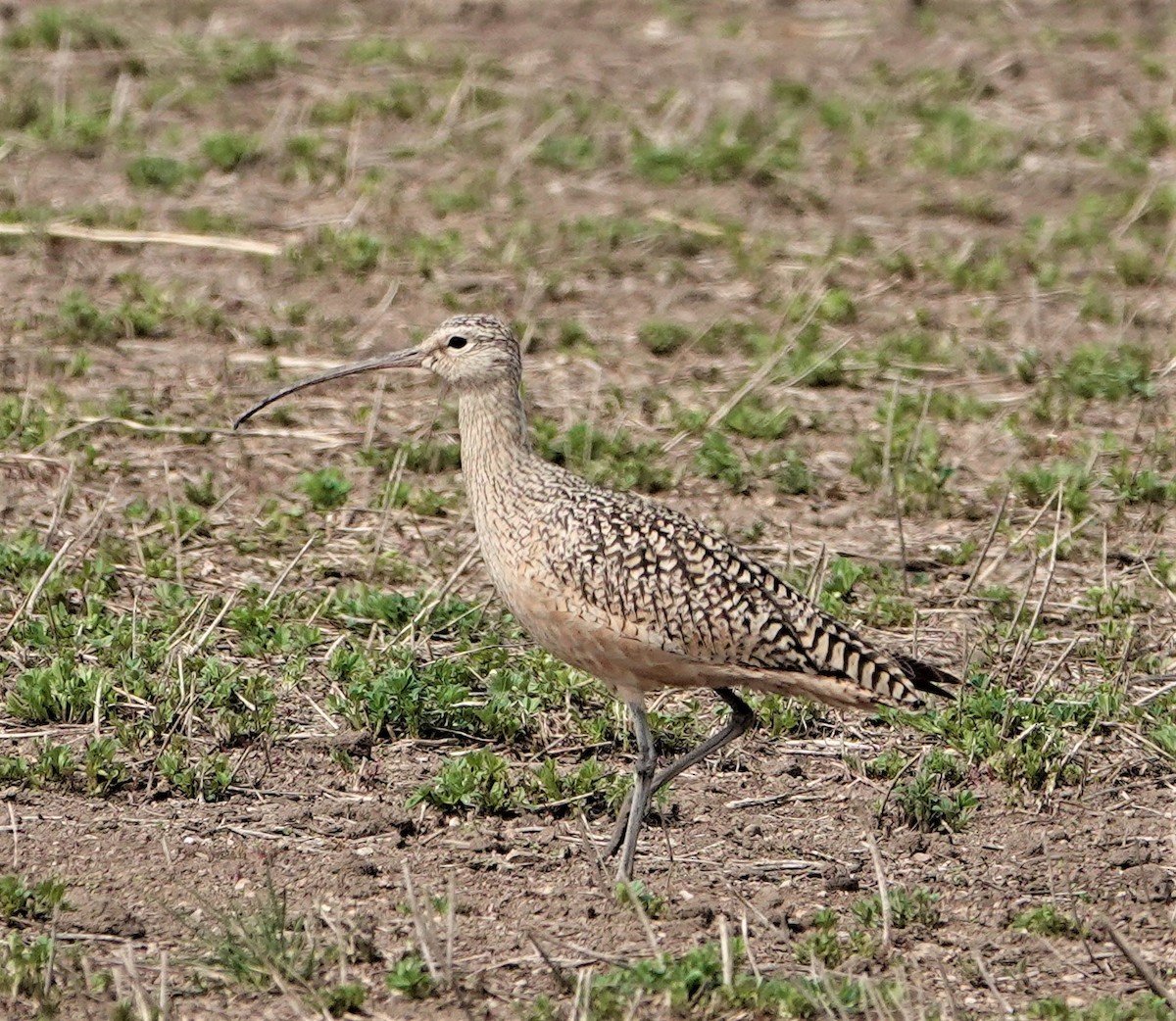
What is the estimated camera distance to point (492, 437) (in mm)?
6762

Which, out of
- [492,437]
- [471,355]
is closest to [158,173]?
[471,355]

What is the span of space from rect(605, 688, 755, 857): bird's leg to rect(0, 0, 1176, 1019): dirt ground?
0.16m

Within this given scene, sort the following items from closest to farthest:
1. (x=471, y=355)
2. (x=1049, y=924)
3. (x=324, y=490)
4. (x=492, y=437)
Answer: (x=1049, y=924) → (x=492, y=437) → (x=471, y=355) → (x=324, y=490)

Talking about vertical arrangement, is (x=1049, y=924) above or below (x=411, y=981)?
below

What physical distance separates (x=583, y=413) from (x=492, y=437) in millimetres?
2947

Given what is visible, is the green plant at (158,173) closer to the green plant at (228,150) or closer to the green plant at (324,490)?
the green plant at (228,150)

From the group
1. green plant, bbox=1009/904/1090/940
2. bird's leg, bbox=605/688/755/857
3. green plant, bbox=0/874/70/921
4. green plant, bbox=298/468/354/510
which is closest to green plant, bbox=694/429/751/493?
green plant, bbox=298/468/354/510

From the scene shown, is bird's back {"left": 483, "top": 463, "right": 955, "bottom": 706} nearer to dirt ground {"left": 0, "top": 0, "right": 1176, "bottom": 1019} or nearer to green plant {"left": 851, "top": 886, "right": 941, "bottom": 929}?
dirt ground {"left": 0, "top": 0, "right": 1176, "bottom": 1019}

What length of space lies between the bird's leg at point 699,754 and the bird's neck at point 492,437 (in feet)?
3.19

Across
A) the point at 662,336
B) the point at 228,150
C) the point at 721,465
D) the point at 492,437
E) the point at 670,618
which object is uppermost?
the point at 228,150

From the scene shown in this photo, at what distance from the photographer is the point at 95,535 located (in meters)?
8.04

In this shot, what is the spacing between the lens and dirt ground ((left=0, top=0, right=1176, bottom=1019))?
19.2 ft

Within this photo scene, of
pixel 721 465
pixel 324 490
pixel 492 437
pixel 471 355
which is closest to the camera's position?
pixel 492 437

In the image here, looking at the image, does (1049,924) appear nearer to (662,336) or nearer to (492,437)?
(492,437)
